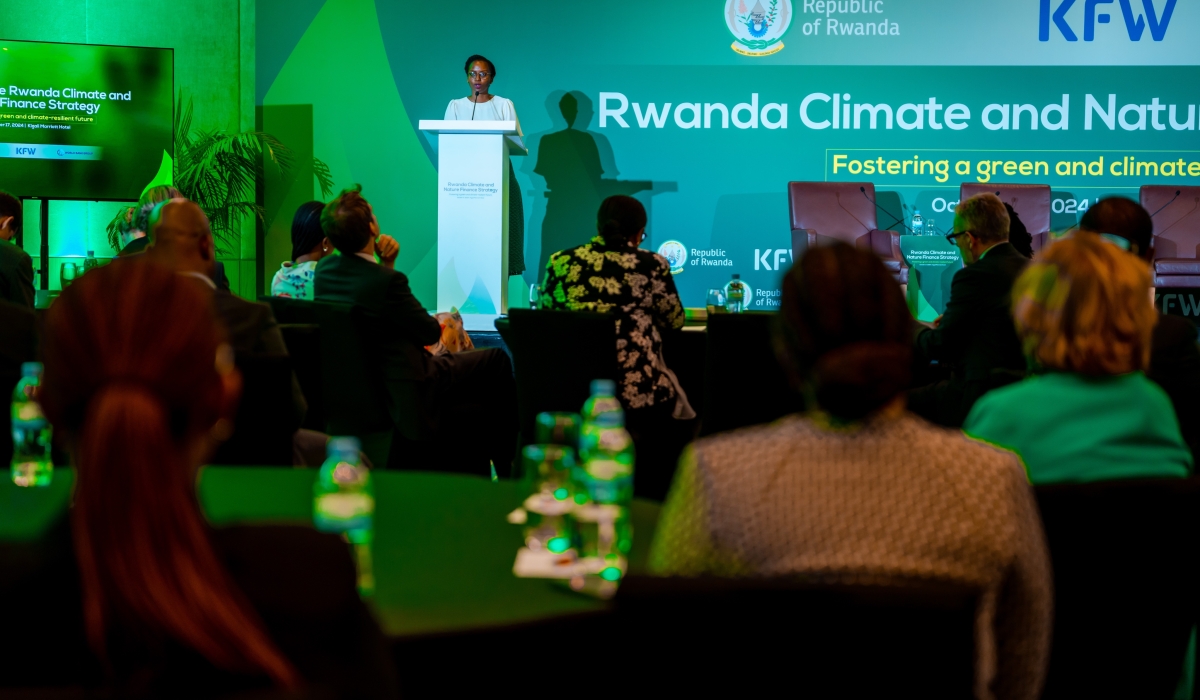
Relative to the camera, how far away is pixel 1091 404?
1.75 m

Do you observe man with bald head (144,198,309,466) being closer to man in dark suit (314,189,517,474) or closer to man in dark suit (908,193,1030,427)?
man in dark suit (314,189,517,474)

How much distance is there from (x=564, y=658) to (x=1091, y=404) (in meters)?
1.00

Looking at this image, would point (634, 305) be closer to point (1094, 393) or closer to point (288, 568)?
point (1094, 393)

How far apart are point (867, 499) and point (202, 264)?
7.41 feet

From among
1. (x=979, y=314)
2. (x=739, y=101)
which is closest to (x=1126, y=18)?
(x=739, y=101)

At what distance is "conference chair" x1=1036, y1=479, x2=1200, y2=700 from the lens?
1.32m

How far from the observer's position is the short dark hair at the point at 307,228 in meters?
4.89

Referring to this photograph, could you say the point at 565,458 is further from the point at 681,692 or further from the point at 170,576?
the point at 170,576

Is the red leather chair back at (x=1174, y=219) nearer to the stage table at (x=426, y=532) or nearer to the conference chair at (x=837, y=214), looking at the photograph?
the conference chair at (x=837, y=214)

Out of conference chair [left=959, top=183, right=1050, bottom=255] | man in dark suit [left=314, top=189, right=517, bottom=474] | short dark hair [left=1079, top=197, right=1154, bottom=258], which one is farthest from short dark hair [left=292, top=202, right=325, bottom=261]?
conference chair [left=959, top=183, right=1050, bottom=255]

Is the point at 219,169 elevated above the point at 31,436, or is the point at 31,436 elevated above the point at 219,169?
the point at 219,169

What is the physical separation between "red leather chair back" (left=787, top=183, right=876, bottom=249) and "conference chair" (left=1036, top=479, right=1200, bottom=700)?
706 centimetres

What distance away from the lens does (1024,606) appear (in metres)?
1.27

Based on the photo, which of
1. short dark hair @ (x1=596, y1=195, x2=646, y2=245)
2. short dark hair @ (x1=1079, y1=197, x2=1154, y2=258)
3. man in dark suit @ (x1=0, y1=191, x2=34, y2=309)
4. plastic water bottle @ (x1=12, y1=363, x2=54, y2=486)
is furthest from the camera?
man in dark suit @ (x1=0, y1=191, x2=34, y2=309)
